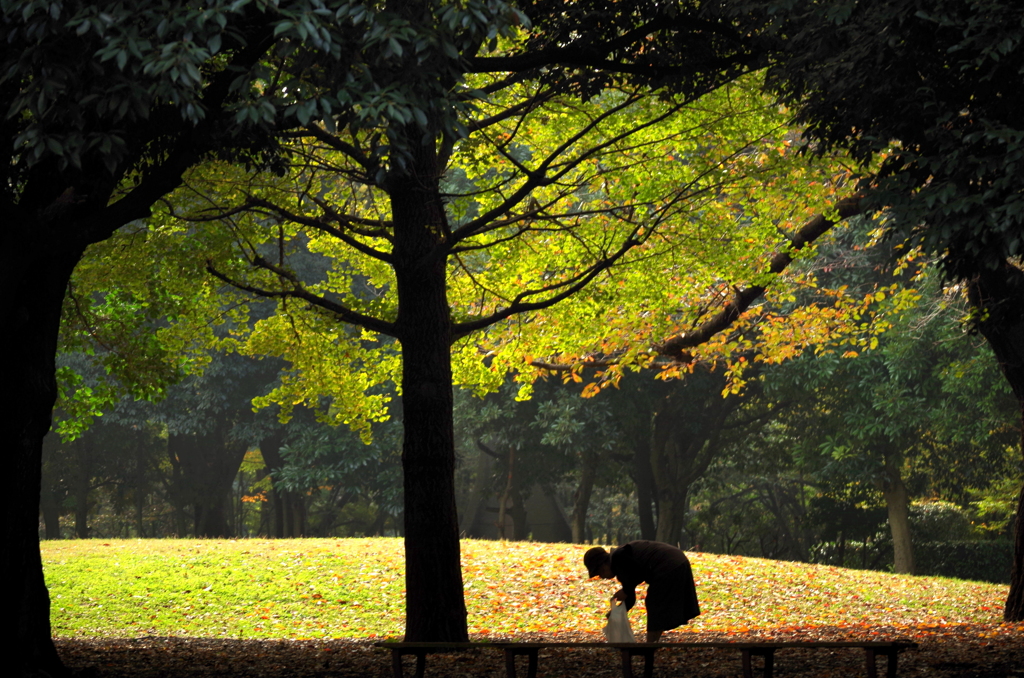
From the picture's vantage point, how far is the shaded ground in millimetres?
8180

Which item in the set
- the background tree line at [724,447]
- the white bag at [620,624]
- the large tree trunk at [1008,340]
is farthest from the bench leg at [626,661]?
the background tree line at [724,447]

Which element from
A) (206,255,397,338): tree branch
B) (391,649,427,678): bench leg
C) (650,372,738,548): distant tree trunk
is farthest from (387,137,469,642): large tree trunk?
A: (650,372,738,548): distant tree trunk

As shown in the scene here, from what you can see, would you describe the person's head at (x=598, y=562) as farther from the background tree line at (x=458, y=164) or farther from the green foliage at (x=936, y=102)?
the green foliage at (x=936, y=102)

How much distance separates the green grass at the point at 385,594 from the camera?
14336mm

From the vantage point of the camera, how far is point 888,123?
763cm

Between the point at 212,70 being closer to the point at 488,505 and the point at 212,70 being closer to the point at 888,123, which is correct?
the point at 888,123

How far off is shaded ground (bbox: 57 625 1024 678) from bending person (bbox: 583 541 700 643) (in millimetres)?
699

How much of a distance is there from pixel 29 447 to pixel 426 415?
3.90m

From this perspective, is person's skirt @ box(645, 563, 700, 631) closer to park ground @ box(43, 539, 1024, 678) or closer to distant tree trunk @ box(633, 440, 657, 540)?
park ground @ box(43, 539, 1024, 678)

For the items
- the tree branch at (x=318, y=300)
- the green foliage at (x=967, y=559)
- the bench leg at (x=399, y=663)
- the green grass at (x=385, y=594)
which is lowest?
the green foliage at (x=967, y=559)

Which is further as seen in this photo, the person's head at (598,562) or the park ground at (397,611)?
the park ground at (397,611)

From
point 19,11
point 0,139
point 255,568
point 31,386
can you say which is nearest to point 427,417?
point 31,386

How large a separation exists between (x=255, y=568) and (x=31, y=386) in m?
11.1

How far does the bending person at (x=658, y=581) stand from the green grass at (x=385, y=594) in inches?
212
